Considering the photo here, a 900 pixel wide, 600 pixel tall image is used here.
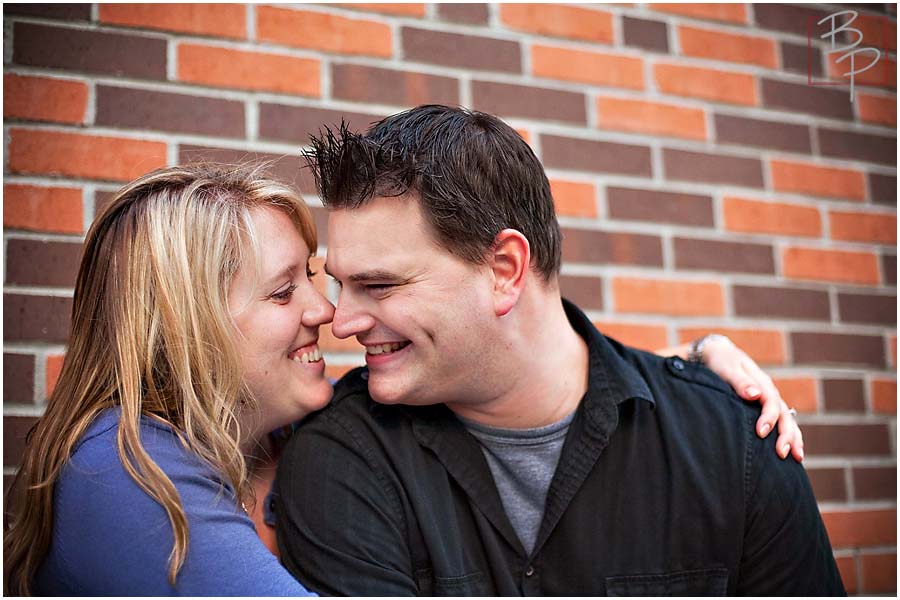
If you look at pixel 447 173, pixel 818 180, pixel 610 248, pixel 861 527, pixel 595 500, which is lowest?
pixel 861 527

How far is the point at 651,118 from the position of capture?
2482mm

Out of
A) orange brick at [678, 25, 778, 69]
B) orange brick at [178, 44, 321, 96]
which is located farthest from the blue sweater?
orange brick at [678, 25, 778, 69]

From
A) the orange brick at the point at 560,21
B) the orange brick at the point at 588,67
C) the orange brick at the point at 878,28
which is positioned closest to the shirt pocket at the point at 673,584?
the orange brick at the point at 588,67

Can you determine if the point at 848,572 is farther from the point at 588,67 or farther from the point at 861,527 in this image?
the point at 588,67

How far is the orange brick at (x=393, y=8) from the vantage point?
223 centimetres

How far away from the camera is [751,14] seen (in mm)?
2594

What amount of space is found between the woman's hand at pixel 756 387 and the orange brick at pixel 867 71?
1090 mm

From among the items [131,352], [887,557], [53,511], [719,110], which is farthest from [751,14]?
[53,511]

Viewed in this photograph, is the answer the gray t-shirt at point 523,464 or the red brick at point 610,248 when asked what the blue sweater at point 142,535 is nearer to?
the gray t-shirt at point 523,464

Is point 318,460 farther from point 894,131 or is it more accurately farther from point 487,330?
point 894,131

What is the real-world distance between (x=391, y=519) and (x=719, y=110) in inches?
62.7

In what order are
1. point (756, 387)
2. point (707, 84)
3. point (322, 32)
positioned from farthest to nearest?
point (707, 84), point (322, 32), point (756, 387)

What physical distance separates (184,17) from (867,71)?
2032 millimetres

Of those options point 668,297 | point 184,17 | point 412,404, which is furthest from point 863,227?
point 184,17
